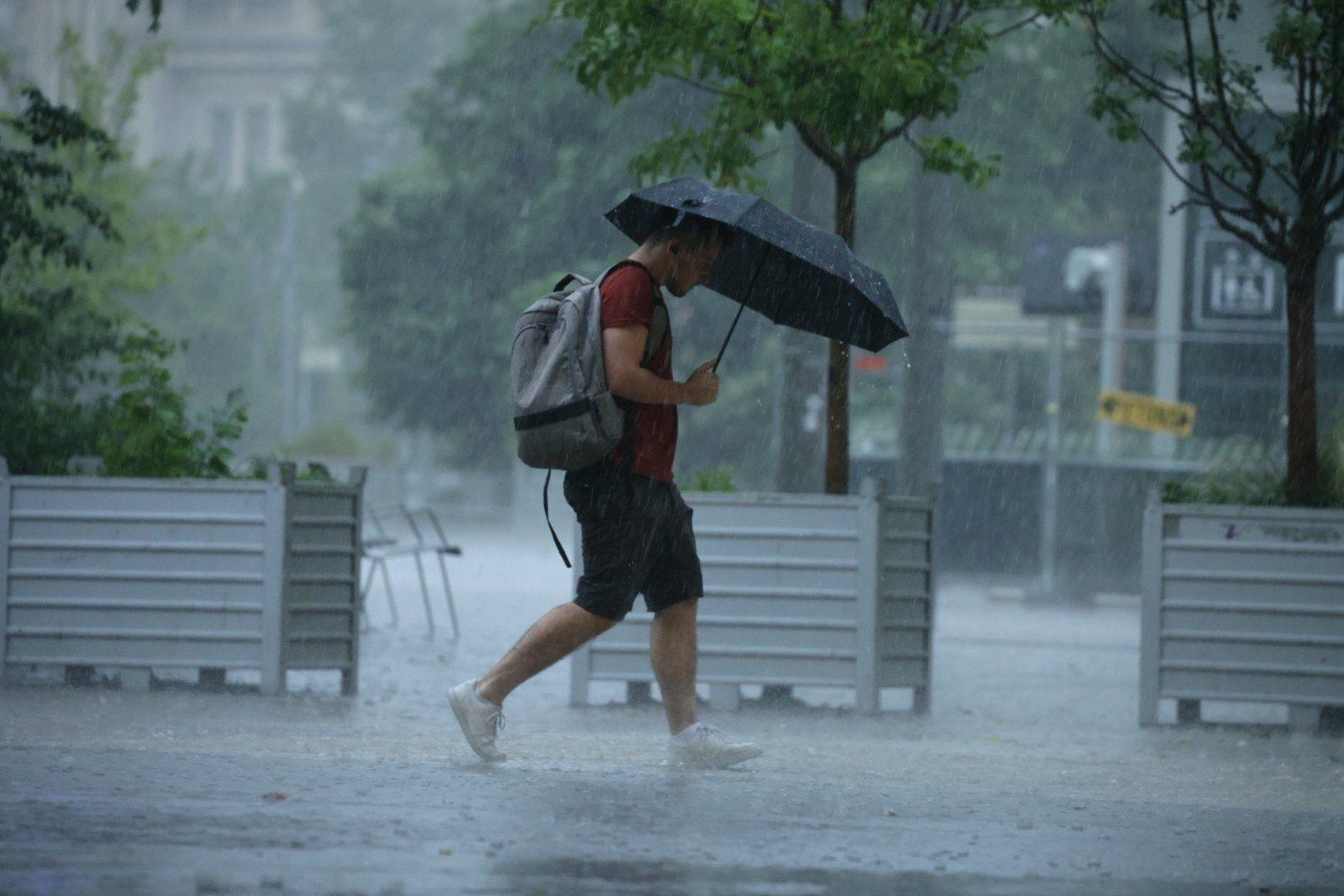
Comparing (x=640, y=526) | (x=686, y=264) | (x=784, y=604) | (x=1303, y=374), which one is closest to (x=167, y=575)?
(x=784, y=604)

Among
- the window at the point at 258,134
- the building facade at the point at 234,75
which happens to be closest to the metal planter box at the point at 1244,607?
the building facade at the point at 234,75

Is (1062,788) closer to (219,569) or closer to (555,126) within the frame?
(219,569)

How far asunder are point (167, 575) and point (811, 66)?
3712mm

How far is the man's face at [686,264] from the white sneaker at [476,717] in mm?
1457

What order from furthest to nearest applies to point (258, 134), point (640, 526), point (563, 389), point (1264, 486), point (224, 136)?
point (258, 134), point (224, 136), point (1264, 486), point (640, 526), point (563, 389)

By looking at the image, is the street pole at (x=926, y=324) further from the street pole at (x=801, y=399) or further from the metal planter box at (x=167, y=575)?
the metal planter box at (x=167, y=575)

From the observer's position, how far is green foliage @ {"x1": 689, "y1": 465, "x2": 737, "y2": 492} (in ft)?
32.9

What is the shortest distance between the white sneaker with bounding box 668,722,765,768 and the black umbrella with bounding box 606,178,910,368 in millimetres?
1211

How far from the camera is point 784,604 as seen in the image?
375 inches

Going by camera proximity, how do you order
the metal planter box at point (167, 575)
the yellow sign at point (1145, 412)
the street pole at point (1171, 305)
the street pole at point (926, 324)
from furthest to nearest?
the street pole at point (1171, 305) < the yellow sign at point (1145, 412) < the street pole at point (926, 324) < the metal planter box at point (167, 575)

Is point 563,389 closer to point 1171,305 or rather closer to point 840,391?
point 840,391

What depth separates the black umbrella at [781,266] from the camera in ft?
22.4

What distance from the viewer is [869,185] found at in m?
36.0

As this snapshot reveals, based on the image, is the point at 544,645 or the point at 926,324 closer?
the point at 544,645
